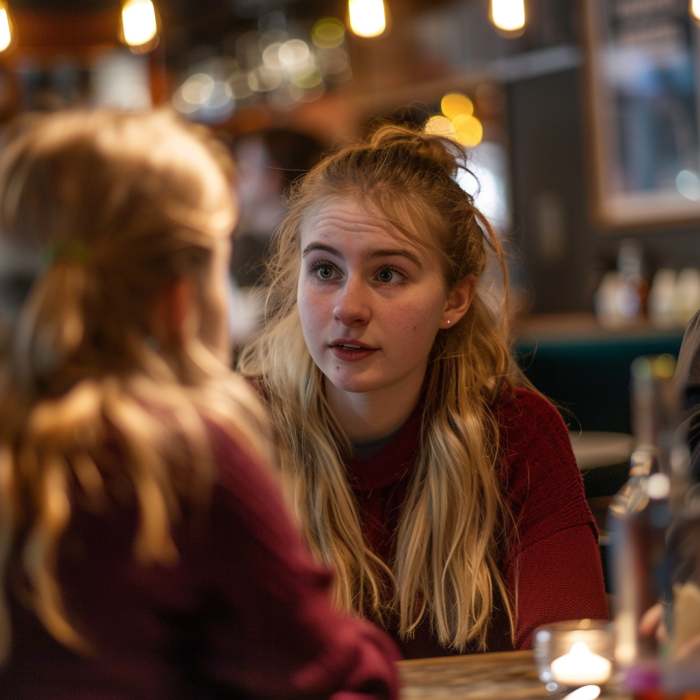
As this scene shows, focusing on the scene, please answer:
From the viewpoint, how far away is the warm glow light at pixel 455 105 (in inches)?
192

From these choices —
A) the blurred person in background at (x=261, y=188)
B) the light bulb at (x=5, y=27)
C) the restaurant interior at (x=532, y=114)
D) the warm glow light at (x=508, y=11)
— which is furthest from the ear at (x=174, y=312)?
the blurred person in background at (x=261, y=188)

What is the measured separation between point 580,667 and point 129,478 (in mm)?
450

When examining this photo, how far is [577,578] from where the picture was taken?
130 centimetres

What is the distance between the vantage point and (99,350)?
2.41ft

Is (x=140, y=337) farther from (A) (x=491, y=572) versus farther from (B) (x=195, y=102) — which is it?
(B) (x=195, y=102)

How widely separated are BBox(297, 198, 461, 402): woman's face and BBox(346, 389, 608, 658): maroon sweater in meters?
0.14

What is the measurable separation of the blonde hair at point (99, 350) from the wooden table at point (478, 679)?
0.94 feet

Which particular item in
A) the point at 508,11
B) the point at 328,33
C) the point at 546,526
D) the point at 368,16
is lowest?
the point at 546,526

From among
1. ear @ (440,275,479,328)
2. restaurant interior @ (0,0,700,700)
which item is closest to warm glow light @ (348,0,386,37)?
restaurant interior @ (0,0,700,700)

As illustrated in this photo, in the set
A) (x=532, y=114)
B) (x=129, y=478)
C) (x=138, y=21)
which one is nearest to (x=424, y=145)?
(x=129, y=478)

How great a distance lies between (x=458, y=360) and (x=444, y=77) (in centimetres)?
368

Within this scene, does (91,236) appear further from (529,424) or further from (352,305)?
(529,424)

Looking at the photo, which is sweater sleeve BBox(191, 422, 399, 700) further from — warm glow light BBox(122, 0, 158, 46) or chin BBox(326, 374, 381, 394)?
warm glow light BBox(122, 0, 158, 46)

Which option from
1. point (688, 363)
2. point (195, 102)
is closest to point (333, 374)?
point (688, 363)
